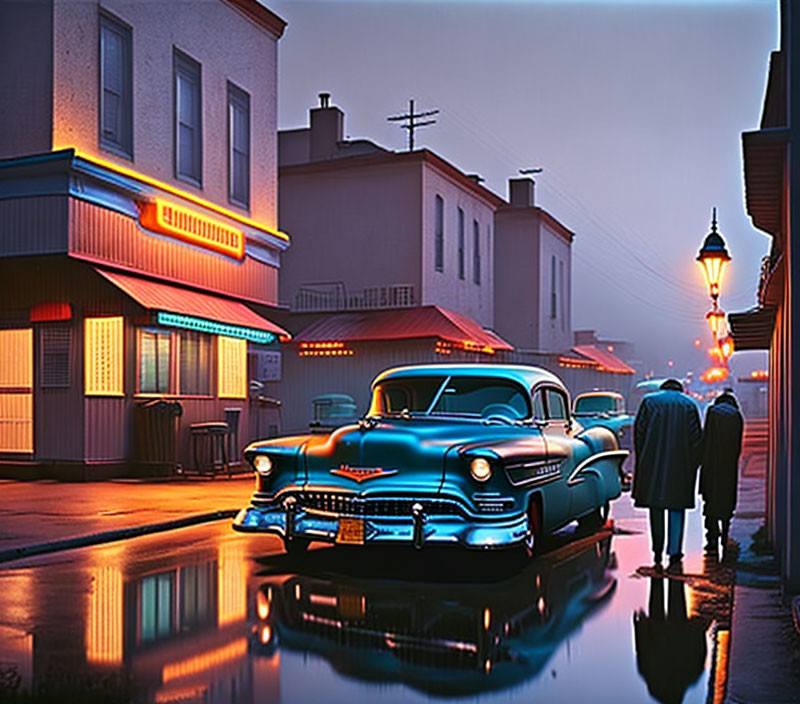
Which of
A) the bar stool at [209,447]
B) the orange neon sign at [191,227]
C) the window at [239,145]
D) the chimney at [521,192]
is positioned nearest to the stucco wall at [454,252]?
the chimney at [521,192]

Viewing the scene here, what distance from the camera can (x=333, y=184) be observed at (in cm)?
3328

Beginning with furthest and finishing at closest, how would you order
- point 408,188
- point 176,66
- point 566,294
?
point 566,294
point 408,188
point 176,66

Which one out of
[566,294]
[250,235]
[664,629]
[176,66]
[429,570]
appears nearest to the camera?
[664,629]

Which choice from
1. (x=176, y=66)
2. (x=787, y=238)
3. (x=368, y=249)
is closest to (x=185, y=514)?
(x=787, y=238)

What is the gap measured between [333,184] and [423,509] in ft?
85.0

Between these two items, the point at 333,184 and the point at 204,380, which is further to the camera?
the point at 333,184

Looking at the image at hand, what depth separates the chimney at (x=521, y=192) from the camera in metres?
45.2

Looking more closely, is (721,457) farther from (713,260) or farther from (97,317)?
(97,317)

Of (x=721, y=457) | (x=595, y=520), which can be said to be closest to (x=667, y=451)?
(x=721, y=457)

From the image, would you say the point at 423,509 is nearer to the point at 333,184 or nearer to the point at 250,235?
the point at 250,235

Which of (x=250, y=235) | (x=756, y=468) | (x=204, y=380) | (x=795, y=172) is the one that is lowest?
(x=756, y=468)

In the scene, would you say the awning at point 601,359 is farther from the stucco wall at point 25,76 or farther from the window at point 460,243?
the stucco wall at point 25,76

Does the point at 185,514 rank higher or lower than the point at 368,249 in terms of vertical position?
lower

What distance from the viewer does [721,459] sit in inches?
389
